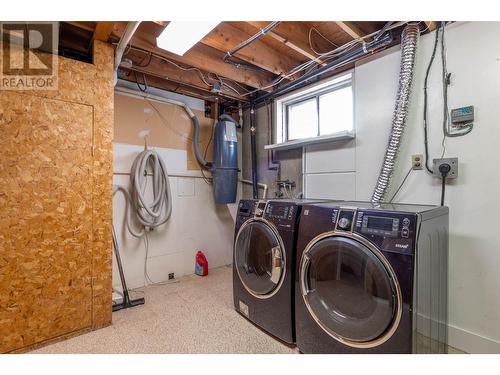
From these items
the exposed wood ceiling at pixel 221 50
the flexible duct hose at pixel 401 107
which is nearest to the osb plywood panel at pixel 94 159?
the exposed wood ceiling at pixel 221 50

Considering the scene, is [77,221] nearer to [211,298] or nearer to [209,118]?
[211,298]

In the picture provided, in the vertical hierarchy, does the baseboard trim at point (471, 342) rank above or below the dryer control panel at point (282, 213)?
below

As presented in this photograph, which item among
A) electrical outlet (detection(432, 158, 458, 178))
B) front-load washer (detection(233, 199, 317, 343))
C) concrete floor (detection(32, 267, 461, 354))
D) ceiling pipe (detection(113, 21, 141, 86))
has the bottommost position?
concrete floor (detection(32, 267, 461, 354))

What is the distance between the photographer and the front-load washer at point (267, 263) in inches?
68.2

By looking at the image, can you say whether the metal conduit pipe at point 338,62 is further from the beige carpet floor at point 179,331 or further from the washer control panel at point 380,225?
the beige carpet floor at point 179,331

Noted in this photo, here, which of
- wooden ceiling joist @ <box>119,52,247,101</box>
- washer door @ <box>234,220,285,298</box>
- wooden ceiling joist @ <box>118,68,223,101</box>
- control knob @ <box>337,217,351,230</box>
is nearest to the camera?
control knob @ <box>337,217,351,230</box>

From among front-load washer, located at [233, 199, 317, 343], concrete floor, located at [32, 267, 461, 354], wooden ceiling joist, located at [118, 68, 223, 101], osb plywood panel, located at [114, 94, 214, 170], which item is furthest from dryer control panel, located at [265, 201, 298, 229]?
wooden ceiling joist, located at [118, 68, 223, 101]

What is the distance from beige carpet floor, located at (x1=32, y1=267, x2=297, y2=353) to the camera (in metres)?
1.71

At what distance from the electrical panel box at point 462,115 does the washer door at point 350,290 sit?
3.92 ft

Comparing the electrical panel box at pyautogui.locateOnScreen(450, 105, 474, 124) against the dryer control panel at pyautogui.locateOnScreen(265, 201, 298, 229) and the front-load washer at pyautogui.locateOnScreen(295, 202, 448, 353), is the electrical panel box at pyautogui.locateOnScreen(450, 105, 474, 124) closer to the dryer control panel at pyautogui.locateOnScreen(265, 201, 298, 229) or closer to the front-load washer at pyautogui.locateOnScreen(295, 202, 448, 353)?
the front-load washer at pyautogui.locateOnScreen(295, 202, 448, 353)

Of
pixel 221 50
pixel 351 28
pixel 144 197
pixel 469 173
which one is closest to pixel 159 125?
pixel 144 197

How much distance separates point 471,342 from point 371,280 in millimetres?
1055

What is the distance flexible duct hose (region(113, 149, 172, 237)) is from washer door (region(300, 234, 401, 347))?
188 cm
